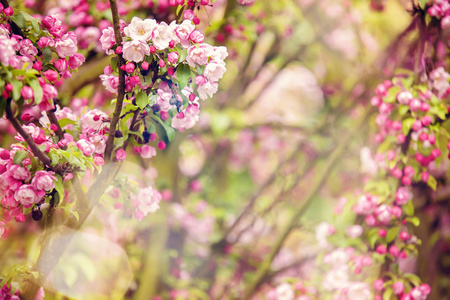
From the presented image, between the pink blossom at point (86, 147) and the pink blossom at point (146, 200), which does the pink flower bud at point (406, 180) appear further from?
the pink blossom at point (86, 147)

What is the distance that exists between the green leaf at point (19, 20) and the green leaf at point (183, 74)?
54 cm

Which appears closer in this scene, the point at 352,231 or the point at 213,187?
the point at 352,231

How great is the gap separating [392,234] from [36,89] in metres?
1.78

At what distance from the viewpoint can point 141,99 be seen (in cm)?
117

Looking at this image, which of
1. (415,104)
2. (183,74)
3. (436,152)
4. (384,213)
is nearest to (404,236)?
(384,213)

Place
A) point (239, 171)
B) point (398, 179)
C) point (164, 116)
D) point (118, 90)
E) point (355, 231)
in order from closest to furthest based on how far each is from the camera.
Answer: point (118, 90) → point (164, 116) → point (398, 179) → point (355, 231) → point (239, 171)

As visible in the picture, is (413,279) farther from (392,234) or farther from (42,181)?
(42,181)

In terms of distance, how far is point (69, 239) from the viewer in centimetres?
134

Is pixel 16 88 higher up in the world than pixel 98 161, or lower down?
higher up

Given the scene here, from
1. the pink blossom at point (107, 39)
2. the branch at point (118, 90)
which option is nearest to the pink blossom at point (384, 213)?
the branch at point (118, 90)

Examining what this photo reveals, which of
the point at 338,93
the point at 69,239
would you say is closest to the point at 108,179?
the point at 69,239

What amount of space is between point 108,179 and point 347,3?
3.42 meters

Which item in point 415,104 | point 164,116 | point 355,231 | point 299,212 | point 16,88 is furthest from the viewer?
point 299,212

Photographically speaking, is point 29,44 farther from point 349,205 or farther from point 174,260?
point 174,260
